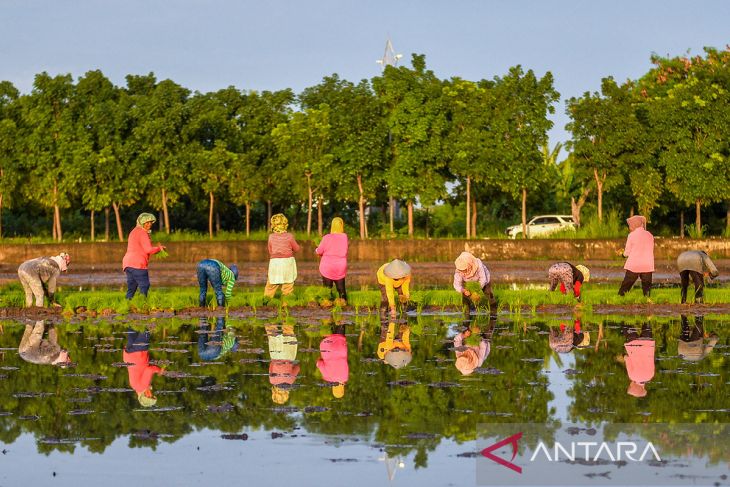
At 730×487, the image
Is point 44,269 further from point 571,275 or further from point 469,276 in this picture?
point 571,275

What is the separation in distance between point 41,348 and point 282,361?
3578mm

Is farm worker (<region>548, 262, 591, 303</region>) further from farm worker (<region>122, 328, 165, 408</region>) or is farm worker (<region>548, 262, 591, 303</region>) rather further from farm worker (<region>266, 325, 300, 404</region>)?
farm worker (<region>122, 328, 165, 408</region>)

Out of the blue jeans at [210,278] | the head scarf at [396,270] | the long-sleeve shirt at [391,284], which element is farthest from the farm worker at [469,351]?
the blue jeans at [210,278]

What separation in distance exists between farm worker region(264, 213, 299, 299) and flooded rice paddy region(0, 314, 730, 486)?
380 centimetres

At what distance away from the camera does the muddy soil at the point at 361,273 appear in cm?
3195

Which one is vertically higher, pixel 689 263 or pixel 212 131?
pixel 212 131

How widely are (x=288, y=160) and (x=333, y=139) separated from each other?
255 cm

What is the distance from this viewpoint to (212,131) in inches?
2103

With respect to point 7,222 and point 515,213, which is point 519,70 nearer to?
point 515,213

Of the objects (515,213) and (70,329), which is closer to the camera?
(70,329)

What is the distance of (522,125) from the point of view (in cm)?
4822

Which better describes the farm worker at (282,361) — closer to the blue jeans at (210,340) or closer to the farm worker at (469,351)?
the blue jeans at (210,340)

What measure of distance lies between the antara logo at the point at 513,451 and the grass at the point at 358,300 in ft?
39.5

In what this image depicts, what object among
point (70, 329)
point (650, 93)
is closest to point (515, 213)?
point (650, 93)
